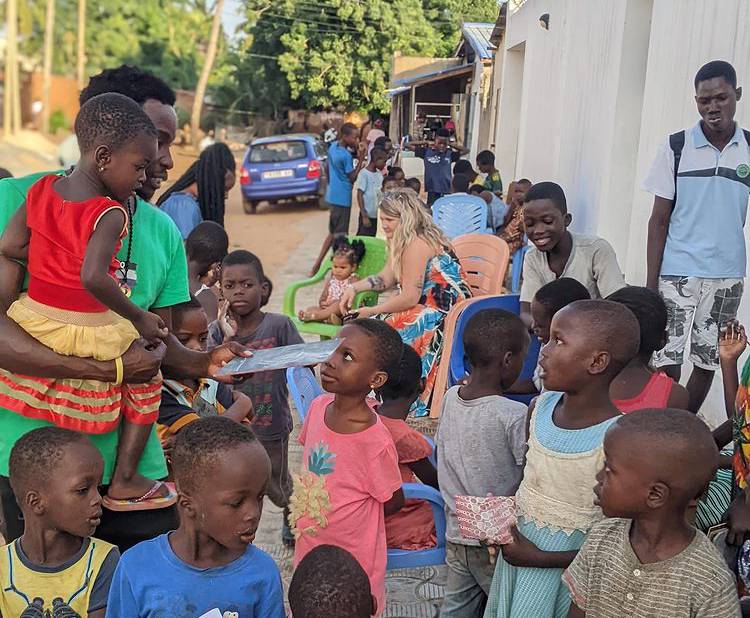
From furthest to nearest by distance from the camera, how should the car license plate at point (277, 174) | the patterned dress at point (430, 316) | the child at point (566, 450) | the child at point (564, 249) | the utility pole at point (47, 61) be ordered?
1. the car license plate at point (277, 174)
2. the utility pole at point (47, 61)
3. the patterned dress at point (430, 316)
4. the child at point (564, 249)
5. the child at point (566, 450)

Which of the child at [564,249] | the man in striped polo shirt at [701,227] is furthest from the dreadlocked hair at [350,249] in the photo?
the man in striped polo shirt at [701,227]

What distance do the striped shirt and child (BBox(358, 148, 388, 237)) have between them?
30.9 ft

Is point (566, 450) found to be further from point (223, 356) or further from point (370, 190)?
point (370, 190)

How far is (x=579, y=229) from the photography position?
7.09 m

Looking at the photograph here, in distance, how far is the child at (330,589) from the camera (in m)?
1.91

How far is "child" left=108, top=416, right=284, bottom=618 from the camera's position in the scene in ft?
6.20

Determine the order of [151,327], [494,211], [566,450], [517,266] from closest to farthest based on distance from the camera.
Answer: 1. [151,327]
2. [566,450]
3. [517,266]
4. [494,211]

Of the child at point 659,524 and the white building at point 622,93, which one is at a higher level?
the white building at point 622,93

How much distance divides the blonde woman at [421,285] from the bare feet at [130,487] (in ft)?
10.2

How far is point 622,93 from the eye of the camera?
20.9ft

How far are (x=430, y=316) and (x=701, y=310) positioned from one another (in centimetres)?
169

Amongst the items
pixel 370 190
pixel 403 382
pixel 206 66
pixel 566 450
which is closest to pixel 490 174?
pixel 370 190

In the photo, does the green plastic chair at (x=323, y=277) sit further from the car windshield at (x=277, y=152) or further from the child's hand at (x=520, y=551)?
the car windshield at (x=277, y=152)

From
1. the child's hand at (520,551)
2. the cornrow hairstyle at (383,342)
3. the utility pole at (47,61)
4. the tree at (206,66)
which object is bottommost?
Answer: the child's hand at (520,551)
